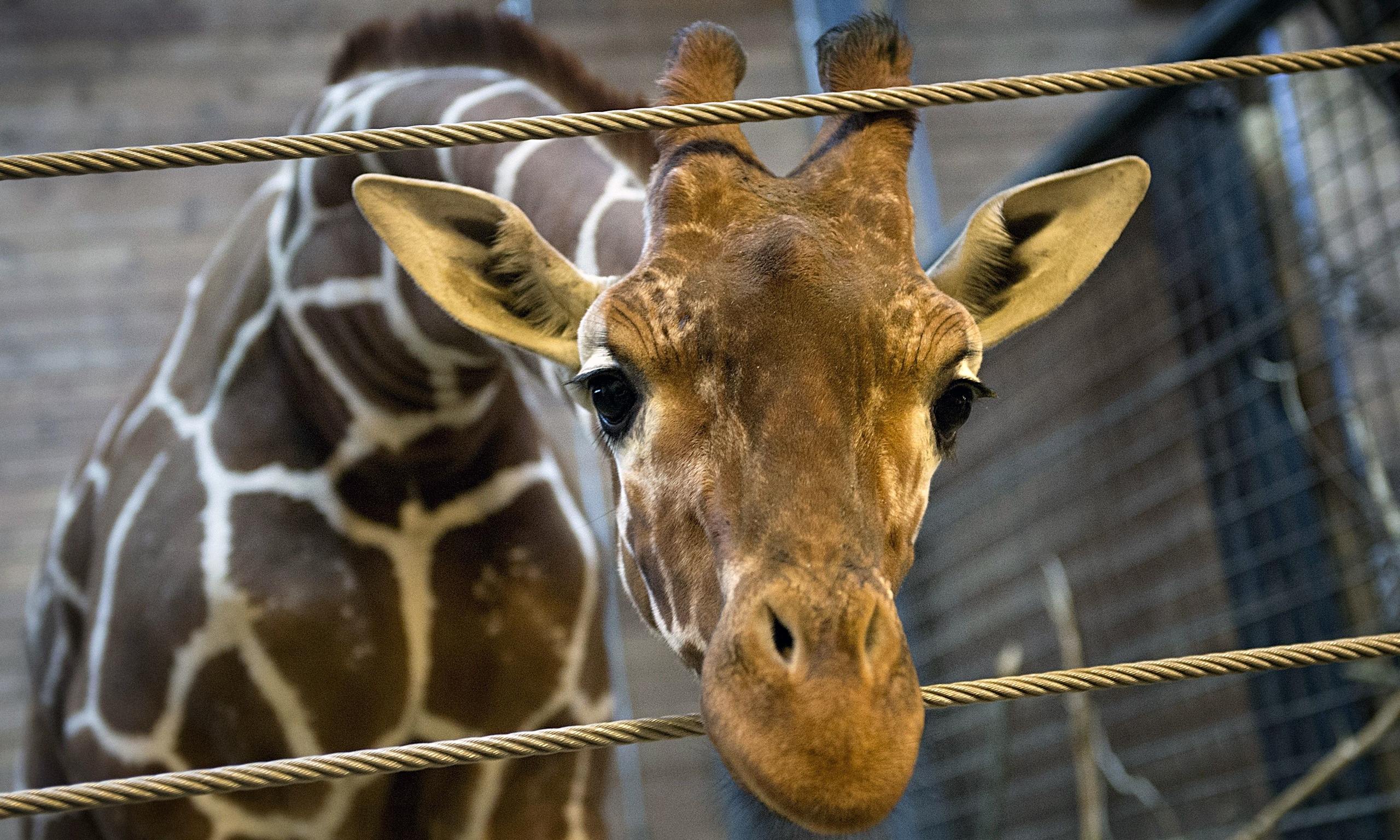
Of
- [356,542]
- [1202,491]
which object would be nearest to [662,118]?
[356,542]

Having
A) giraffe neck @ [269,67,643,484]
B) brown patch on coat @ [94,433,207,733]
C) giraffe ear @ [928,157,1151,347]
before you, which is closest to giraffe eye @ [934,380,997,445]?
giraffe ear @ [928,157,1151,347]

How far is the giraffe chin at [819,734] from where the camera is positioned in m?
0.76

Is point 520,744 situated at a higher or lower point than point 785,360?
lower

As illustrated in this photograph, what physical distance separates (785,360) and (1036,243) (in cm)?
35

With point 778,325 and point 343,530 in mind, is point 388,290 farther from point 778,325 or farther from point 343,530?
point 778,325

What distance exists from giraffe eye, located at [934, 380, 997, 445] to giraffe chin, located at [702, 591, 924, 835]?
0.83 ft

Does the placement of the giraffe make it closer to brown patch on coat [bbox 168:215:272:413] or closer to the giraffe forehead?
brown patch on coat [bbox 168:215:272:413]

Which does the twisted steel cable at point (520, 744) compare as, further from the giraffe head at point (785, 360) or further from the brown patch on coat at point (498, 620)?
the brown patch on coat at point (498, 620)

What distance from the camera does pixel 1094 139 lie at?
257cm

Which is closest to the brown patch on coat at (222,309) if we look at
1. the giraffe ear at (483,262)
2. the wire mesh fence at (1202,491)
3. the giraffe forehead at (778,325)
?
the giraffe ear at (483,262)

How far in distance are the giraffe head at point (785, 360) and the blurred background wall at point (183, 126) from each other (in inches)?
97.3

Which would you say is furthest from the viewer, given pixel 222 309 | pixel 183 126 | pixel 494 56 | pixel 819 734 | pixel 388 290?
pixel 183 126

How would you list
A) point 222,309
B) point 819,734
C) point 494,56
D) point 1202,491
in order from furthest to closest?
point 1202,491 → point 222,309 → point 494,56 → point 819,734

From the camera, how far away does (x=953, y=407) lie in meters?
1.00
